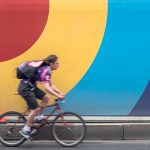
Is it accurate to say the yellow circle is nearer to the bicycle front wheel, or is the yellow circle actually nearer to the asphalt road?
the bicycle front wheel

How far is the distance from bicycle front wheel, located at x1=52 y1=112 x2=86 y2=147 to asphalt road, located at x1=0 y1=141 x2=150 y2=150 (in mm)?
131

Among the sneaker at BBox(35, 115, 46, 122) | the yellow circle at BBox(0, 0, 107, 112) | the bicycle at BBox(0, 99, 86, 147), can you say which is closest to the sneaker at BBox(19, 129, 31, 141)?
the bicycle at BBox(0, 99, 86, 147)

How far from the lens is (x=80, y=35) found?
9500mm

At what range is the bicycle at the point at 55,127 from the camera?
8656mm

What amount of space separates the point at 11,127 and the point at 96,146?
1.58 m

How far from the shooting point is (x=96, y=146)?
862cm

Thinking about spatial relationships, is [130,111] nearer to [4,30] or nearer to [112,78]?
[112,78]

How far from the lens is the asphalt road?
8500 mm

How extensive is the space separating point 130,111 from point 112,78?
0.74m

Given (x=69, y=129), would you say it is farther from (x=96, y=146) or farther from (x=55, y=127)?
(x=96, y=146)

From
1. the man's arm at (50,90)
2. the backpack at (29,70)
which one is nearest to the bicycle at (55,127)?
the man's arm at (50,90)

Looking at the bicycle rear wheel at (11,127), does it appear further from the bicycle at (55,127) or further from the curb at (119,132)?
the curb at (119,132)

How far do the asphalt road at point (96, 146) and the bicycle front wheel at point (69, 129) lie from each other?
0.13 metres

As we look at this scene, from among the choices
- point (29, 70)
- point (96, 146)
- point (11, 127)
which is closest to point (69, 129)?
point (96, 146)
